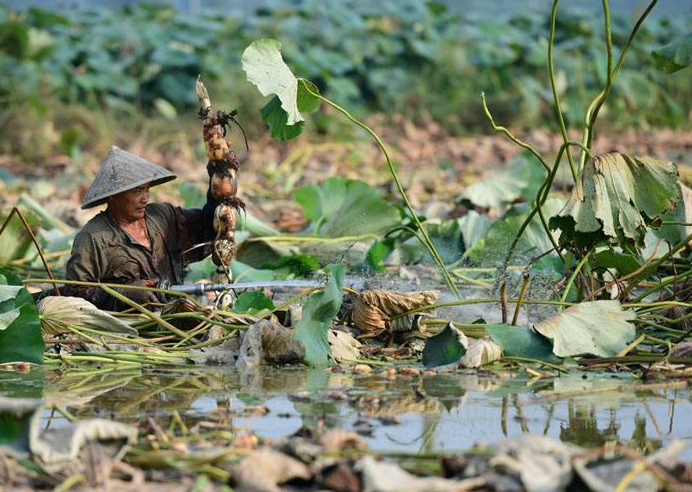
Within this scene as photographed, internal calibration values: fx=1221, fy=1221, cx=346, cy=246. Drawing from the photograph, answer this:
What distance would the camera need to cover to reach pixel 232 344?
3.66 metres

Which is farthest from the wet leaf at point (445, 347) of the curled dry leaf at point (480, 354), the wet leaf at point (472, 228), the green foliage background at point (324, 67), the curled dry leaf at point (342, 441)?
the green foliage background at point (324, 67)

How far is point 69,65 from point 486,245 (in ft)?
24.9

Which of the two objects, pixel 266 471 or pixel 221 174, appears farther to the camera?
pixel 221 174

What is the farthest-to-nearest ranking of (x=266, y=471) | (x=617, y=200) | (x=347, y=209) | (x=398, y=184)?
(x=347, y=209)
(x=398, y=184)
(x=617, y=200)
(x=266, y=471)

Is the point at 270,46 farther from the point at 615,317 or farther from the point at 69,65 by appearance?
the point at 69,65

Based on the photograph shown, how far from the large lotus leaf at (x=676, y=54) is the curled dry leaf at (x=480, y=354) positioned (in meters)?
1.12

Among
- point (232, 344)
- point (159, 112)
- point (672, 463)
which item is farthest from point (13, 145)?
point (672, 463)

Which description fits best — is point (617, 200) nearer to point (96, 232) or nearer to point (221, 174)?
point (221, 174)

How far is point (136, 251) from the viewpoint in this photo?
13.3 ft

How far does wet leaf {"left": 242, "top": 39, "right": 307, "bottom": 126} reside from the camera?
3.73m

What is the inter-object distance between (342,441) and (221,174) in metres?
1.63

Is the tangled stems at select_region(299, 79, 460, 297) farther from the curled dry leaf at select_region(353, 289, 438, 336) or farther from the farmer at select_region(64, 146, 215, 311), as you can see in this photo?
the farmer at select_region(64, 146, 215, 311)

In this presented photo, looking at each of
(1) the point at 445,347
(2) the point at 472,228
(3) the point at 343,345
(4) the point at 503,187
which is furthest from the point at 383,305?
(4) the point at 503,187

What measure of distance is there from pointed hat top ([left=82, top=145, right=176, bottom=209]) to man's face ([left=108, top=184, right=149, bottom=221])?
0.11 ft
